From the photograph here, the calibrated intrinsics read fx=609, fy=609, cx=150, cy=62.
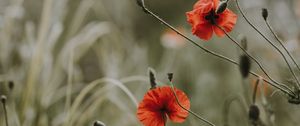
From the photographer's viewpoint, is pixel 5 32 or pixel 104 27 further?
pixel 104 27

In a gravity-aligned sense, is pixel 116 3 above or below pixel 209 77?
above

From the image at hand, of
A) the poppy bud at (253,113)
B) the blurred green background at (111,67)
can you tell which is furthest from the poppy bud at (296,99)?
the poppy bud at (253,113)

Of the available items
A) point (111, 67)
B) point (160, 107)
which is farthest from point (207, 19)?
point (111, 67)

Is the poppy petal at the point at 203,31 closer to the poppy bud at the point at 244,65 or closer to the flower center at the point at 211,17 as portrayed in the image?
the flower center at the point at 211,17

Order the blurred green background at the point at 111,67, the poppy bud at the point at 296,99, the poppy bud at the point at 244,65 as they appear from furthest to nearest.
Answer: the blurred green background at the point at 111,67 → the poppy bud at the point at 296,99 → the poppy bud at the point at 244,65

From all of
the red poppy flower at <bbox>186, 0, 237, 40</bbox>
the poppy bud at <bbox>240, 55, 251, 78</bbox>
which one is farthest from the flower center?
the poppy bud at <bbox>240, 55, 251, 78</bbox>

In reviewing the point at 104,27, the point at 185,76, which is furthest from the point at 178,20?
the point at 104,27

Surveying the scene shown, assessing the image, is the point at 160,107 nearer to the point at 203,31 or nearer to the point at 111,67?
the point at 203,31

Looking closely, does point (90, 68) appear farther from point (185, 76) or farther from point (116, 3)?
point (116, 3)
